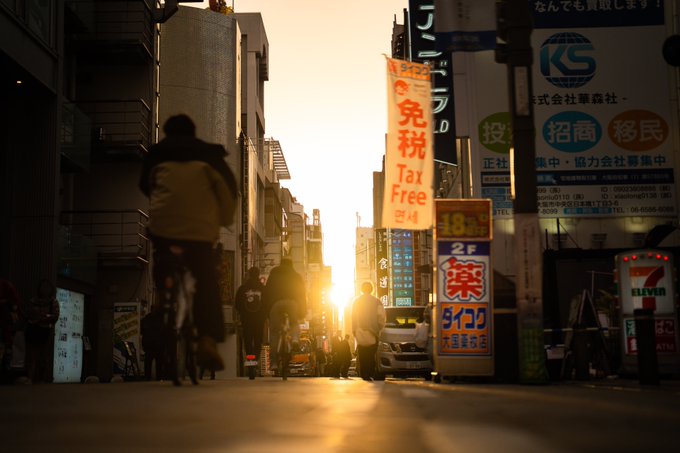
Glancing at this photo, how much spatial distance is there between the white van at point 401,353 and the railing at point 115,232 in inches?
466

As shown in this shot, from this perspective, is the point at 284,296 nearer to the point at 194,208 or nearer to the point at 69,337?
the point at 194,208

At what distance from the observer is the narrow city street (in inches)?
191

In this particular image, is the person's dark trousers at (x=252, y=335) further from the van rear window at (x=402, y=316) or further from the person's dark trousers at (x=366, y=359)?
the van rear window at (x=402, y=316)

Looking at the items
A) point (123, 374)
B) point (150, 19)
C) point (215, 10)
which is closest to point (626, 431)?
point (123, 374)

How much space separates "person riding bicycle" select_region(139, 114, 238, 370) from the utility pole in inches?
290

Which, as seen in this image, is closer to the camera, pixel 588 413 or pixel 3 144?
pixel 588 413

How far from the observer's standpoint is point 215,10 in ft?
172

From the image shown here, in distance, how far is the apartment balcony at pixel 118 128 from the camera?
30922 mm

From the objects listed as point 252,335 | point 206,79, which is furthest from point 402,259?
point 252,335

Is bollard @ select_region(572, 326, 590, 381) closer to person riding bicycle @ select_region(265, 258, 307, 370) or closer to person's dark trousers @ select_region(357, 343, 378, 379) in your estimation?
person's dark trousers @ select_region(357, 343, 378, 379)

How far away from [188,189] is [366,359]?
11389 mm

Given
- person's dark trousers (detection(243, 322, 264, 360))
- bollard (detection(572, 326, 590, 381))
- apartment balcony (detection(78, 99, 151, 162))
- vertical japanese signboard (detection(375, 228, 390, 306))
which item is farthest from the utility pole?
vertical japanese signboard (detection(375, 228, 390, 306))

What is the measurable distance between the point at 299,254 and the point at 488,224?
3839 inches

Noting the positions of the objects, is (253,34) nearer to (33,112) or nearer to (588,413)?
(33,112)
